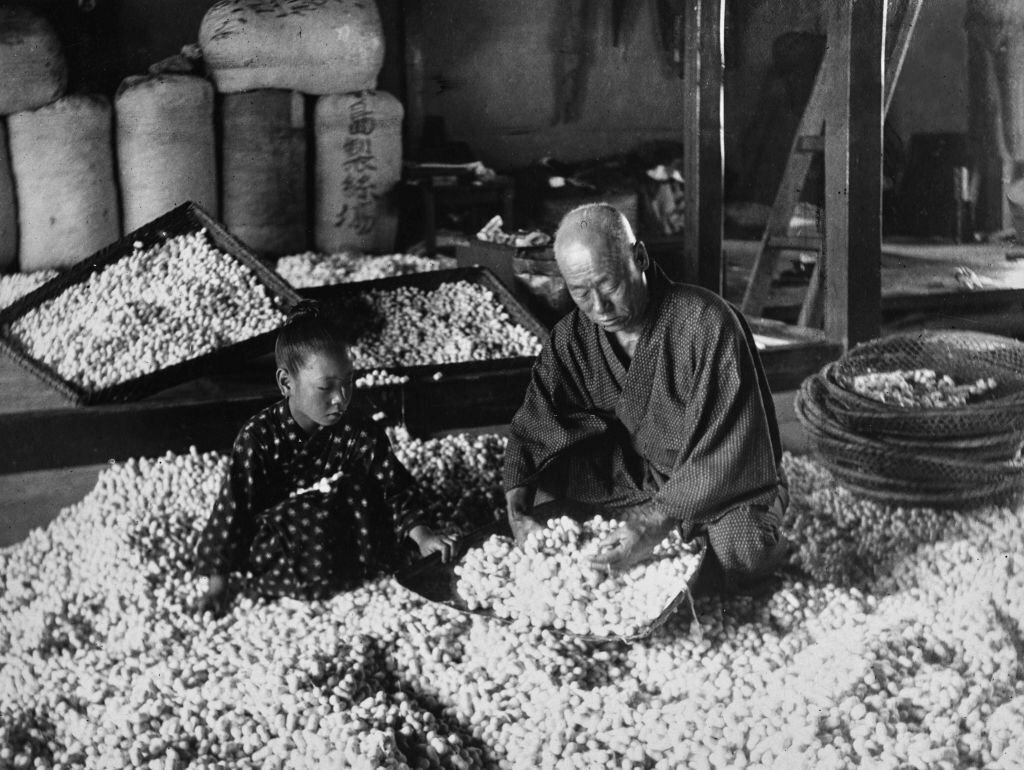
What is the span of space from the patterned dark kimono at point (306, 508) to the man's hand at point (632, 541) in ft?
1.84

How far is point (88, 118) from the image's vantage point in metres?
5.87

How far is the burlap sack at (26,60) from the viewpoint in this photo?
5625 mm

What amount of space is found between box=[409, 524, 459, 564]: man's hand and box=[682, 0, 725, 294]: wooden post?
7.18 feet

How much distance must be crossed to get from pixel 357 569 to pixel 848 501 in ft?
4.83

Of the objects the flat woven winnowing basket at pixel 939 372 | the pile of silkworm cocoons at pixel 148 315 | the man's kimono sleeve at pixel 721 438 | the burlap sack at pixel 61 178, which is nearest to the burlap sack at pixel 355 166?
the burlap sack at pixel 61 178

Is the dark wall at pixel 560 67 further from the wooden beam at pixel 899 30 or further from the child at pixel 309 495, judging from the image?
the child at pixel 309 495

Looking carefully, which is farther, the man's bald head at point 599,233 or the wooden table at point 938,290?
the wooden table at point 938,290

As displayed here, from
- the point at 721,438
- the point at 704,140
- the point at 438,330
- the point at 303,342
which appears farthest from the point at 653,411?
the point at 704,140

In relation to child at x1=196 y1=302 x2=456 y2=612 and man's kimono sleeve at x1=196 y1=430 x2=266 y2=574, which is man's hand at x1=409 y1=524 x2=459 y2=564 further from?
man's kimono sleeve at x1=196 y1=430 x2=266 y2=574

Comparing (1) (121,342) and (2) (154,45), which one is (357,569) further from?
(2) (154,45)

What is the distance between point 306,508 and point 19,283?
3715mm

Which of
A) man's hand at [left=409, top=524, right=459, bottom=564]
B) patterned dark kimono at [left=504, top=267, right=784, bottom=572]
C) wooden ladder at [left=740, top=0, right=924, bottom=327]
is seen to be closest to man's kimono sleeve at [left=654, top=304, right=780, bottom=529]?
patterned dark kimono at [left=504, top=267, right=784, bottom=572]

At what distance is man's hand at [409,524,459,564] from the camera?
252 centimetres

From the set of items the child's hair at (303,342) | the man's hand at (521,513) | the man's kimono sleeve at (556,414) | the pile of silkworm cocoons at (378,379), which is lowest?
the man's hand at (521,513)
